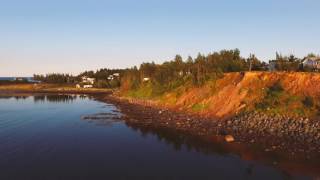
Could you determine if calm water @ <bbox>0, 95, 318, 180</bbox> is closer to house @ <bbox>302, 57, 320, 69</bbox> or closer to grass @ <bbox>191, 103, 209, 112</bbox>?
grass @ <bbox>191, 103, 209, 112</bbox>

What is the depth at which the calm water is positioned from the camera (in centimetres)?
3044

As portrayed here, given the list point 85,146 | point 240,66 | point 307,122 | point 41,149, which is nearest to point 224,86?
point 240,66

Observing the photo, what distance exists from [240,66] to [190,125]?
3948 cm

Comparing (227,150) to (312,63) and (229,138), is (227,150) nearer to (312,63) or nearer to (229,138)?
(229,138)

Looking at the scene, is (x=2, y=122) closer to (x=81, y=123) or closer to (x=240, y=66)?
(x=81, y=123)

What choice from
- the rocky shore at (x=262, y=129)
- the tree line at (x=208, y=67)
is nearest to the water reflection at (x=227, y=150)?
the rocky shore at (x=262, y=129)

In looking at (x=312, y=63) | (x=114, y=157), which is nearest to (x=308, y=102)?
(x=312, y=63)

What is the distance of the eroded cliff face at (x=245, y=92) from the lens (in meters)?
54.8

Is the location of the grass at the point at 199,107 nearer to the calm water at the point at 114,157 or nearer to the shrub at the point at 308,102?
the calm water at the point at 114,157

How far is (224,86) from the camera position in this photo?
72000mm

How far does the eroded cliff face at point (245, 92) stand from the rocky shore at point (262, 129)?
13.1 feet

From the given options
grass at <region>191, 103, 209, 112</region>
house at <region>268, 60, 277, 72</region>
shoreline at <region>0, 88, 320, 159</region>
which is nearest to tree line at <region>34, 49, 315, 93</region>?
house at <region>268, 60, 277, 72</region>

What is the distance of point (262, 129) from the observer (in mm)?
46031

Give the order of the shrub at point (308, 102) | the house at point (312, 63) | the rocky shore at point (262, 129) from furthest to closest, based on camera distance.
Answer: the house at point (312, 63)
the shrub at point (308, 102)
the rocky shore at point (262, 129)
